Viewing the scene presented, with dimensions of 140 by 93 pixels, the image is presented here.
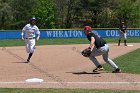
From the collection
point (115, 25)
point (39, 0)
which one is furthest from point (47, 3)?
point (115, 25)

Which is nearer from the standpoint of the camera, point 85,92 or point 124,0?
point 85,92

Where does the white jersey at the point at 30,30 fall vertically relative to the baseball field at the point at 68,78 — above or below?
above

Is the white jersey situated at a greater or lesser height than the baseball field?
greater

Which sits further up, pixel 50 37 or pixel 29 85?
pixel 29 85

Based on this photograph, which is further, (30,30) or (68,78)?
(30,30)

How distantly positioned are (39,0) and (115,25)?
13.0 m

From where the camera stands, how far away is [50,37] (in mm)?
49844

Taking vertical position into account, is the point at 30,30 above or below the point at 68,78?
above

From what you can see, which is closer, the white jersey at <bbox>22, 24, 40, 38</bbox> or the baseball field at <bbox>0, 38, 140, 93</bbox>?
the baseball field at <bbox>0, 38, 140, 93</bbox>

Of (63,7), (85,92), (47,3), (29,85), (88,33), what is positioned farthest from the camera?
(63,7)

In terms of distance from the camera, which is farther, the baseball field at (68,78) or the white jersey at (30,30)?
the white jersey at (30,30)

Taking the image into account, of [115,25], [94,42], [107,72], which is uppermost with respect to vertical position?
[94,42]

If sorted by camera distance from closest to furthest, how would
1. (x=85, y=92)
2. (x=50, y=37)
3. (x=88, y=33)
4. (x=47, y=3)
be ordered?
1. (x=85, y=92)
2. (x=88, y=33)
3. (x=50, y=37)
4. (x=47, y=3)

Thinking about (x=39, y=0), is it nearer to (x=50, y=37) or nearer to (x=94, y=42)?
(x=50, y=37)
